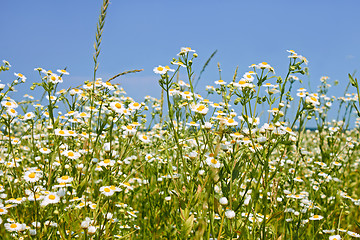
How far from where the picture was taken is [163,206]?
2.81m

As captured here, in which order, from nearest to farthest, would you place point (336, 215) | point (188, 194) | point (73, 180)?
point (188, 194) < point (73, 180) < point (336, 215)

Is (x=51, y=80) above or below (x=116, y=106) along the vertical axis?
above

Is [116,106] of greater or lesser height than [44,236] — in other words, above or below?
above

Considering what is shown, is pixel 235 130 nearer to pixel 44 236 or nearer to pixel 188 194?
pixel 188 194

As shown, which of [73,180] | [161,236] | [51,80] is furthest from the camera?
[161,236]

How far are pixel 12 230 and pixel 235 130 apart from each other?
1.57 m

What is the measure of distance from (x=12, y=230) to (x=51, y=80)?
1.00m

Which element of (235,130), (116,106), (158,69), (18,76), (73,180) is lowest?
(73,180)

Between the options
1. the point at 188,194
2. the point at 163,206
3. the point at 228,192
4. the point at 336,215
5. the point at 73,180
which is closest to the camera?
the point at 228,192

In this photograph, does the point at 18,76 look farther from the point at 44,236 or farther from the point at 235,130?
Answer: the point at 235,130

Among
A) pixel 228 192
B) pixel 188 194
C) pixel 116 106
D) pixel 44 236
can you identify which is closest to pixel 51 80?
pixel 116 106

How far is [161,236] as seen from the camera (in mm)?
2393

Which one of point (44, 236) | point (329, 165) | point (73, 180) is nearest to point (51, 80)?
point (73, 180)

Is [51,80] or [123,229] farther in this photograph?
[123,229]
